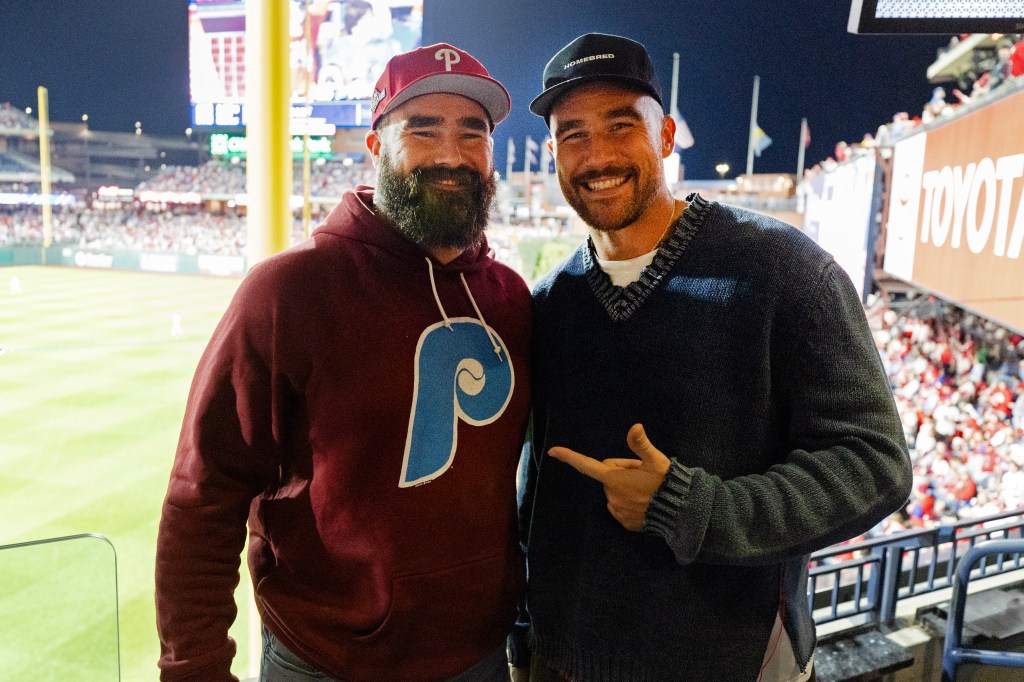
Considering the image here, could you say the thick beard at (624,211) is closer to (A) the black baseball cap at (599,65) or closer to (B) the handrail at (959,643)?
(A) the black baseball cap at (599,65)

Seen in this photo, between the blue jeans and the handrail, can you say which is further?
the handrail

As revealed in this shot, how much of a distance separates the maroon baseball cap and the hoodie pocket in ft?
3.17

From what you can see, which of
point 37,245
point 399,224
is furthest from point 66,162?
point 399,224

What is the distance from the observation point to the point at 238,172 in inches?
817

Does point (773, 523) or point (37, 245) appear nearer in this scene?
point (773, 523)

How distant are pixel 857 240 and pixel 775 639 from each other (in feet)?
27.5

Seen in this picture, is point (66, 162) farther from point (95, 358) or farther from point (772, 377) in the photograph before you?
point (772, 377)

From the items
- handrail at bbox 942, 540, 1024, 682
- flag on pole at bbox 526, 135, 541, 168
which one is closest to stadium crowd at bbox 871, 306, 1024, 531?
handrail at bbox 942, 540, 1024, 682

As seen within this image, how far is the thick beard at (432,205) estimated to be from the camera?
1401 millimetres

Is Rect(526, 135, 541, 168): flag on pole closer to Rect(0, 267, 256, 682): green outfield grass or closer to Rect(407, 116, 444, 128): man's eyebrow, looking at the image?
Rect(0, 267, 256, 682): green outfield grass

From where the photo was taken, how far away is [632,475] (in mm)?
1139

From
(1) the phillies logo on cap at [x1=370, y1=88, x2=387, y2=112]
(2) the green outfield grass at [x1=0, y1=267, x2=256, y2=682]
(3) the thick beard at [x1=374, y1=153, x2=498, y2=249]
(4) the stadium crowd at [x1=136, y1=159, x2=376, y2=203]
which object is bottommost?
(2) the green outfield grass at [x1=0, y1=267, x2=256, y2=682]

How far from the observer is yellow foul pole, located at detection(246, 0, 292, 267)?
190 centimetres

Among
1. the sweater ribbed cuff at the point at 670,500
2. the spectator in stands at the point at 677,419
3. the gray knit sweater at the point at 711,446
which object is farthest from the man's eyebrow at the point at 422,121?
the sweater ribbed cuff at the point at 670,500
